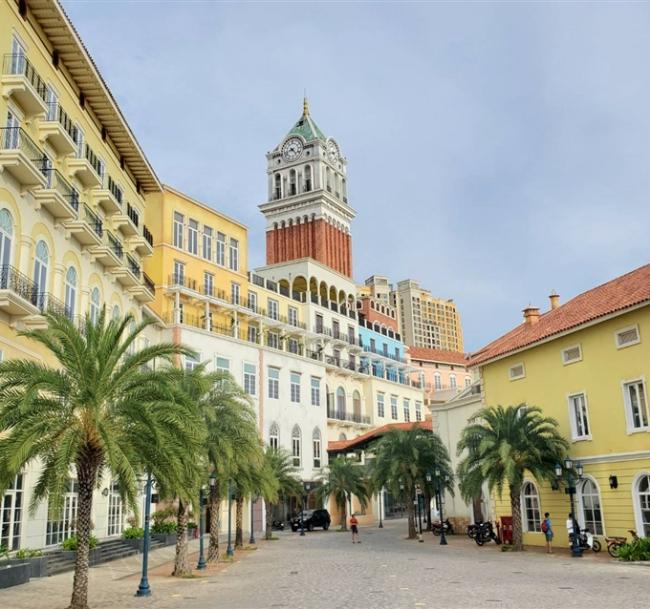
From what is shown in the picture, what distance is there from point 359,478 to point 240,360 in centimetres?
1209

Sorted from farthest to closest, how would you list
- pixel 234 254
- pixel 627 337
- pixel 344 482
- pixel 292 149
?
pixel 292 149, pixel 234 254, pixel 344 482, pixel 627 337

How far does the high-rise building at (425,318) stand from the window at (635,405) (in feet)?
461

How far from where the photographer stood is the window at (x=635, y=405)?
25484 millimetres

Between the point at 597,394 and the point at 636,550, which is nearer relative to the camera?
the point at 636,550

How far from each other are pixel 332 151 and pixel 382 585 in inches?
2854

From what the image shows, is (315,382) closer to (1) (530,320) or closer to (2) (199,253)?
(2) (199,253)

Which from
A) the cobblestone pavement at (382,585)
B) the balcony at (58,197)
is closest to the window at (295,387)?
the cobblestone pavement at (382,585)

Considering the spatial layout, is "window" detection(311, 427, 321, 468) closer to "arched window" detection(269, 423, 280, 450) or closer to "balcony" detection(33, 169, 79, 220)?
"arched window" detection(269, 423, 280, 450)

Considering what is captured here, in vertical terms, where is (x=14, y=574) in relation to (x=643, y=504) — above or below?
below

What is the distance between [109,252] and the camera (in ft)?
102

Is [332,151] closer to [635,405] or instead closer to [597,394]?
[597,394]

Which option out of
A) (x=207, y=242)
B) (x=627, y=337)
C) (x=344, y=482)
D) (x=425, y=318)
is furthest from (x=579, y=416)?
(x=425, y=318)

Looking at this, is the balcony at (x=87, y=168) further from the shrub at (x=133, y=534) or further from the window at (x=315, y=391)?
the window at (x=315, y=391)

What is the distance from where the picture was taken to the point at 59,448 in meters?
15.5
